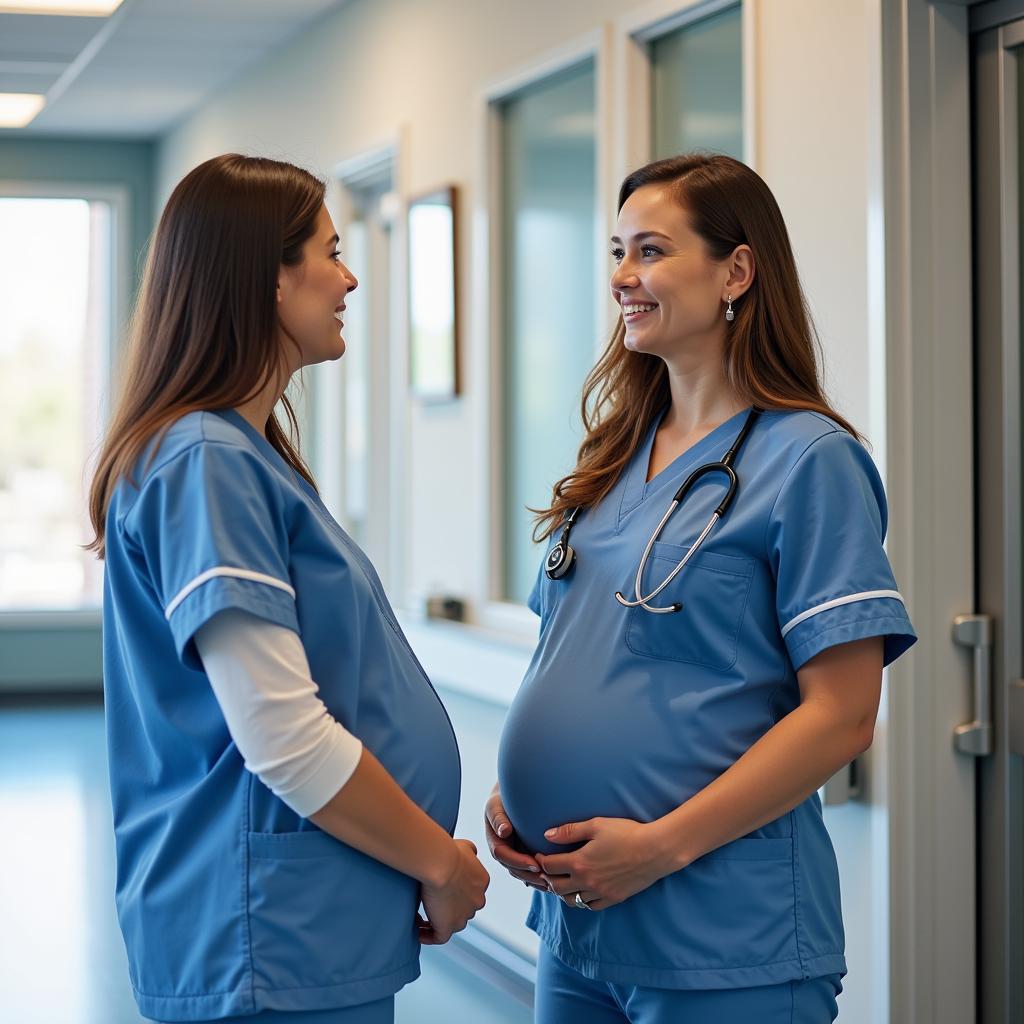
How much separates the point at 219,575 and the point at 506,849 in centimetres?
54

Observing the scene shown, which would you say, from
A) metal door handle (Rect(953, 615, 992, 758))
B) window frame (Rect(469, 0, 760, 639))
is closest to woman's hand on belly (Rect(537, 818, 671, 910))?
metal door handle (Rect(953, 615, 992, 758))

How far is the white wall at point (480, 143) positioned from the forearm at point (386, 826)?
102 centimetres

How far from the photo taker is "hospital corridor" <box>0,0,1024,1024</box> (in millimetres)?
1162

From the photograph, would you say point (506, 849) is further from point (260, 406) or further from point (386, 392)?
point (386, 392)

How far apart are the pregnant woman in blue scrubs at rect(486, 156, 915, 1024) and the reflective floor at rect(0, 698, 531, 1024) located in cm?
166

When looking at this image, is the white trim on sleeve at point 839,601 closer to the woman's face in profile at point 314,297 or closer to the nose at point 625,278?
the nose at point 625,278

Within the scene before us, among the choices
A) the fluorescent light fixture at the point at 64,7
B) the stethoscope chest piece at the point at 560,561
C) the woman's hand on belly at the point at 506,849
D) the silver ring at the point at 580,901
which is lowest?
the silver ring at the point at 580,901

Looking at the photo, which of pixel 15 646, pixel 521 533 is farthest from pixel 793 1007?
pixel 15 646

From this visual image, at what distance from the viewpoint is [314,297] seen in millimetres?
1258

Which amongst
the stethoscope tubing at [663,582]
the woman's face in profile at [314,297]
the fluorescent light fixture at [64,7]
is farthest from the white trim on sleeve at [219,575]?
the fluorescent light fixture at [64,7]

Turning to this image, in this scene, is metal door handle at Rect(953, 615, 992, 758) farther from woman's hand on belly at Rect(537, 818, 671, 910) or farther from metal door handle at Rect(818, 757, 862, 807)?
woman's hand on belly at Rect(537, 818, 671, 910)

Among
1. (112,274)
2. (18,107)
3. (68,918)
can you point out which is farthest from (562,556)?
(112,274)

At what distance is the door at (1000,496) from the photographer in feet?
6.41

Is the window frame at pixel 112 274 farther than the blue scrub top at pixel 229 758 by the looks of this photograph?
Yes
